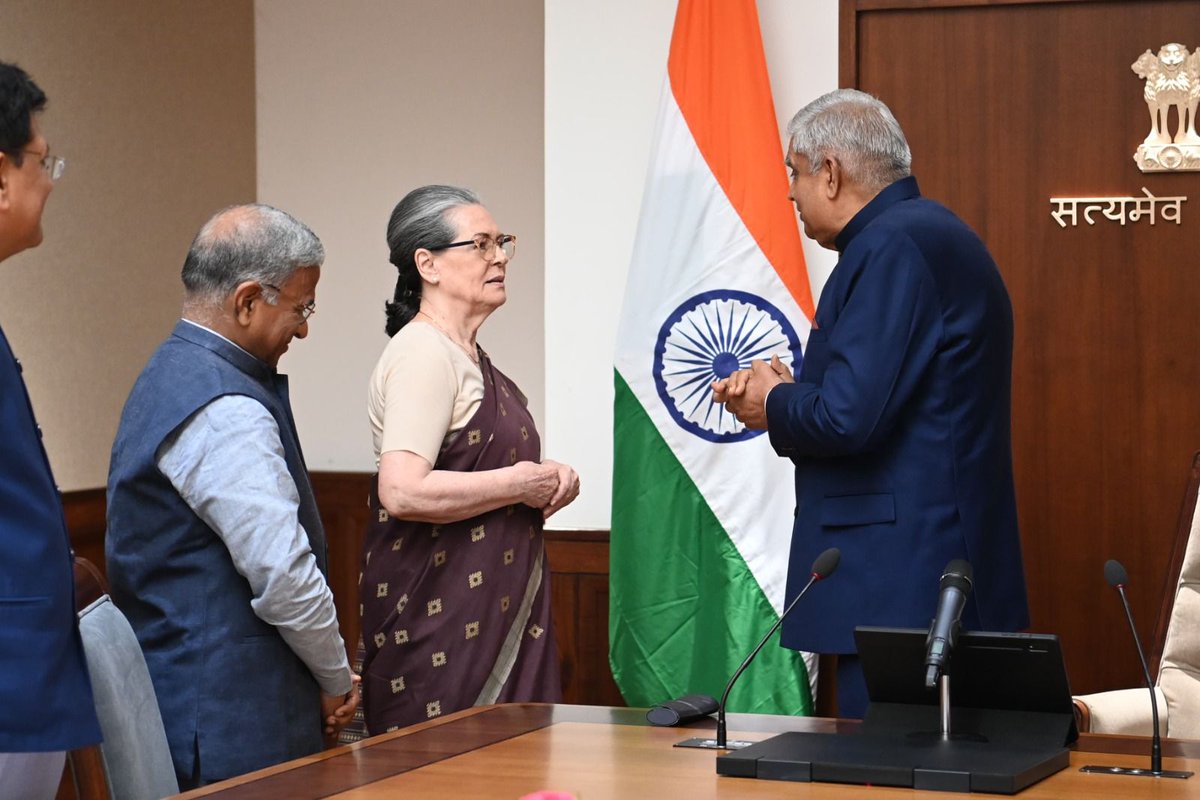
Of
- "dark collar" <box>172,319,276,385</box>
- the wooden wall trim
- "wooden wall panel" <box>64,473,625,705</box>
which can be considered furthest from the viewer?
"wooden wall panel" <box>64,473,625,705</box>

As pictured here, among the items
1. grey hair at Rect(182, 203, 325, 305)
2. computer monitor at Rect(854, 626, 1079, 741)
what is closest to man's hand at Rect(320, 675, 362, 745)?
grey hair at Rect(182, 203, 325, 305)

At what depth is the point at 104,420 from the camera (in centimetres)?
467

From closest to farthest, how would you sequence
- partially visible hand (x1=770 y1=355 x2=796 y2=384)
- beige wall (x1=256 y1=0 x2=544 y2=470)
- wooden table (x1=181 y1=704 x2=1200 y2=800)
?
1. wooden table (x1=181 y1=704 x2=1200 y2=800)
2. partially visible hand (x1=770 y1=355 x2=796 y2=384)
3. beige wall (x1=256 y1=0 x2=544 y2=470)

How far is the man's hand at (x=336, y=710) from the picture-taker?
2.20 metres

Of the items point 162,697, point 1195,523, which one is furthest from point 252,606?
point 1195,523

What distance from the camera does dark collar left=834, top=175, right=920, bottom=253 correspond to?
2404 millimetres

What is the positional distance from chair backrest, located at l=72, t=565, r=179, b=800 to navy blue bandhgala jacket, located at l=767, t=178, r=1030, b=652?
103cm

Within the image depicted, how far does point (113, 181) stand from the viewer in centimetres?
465

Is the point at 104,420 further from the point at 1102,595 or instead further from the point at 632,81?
the point at 1102,595

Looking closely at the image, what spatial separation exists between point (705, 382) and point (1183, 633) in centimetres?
117

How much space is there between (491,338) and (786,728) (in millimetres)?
3252

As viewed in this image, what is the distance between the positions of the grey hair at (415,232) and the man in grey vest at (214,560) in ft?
2.03

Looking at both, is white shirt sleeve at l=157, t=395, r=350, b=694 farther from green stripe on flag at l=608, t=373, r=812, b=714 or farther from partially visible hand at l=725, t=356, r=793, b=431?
green stripe on flag at l=608, t=373, r=812, b=714

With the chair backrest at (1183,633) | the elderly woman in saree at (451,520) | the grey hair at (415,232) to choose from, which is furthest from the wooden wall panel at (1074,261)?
the elderly woman in saree at (451,520)
